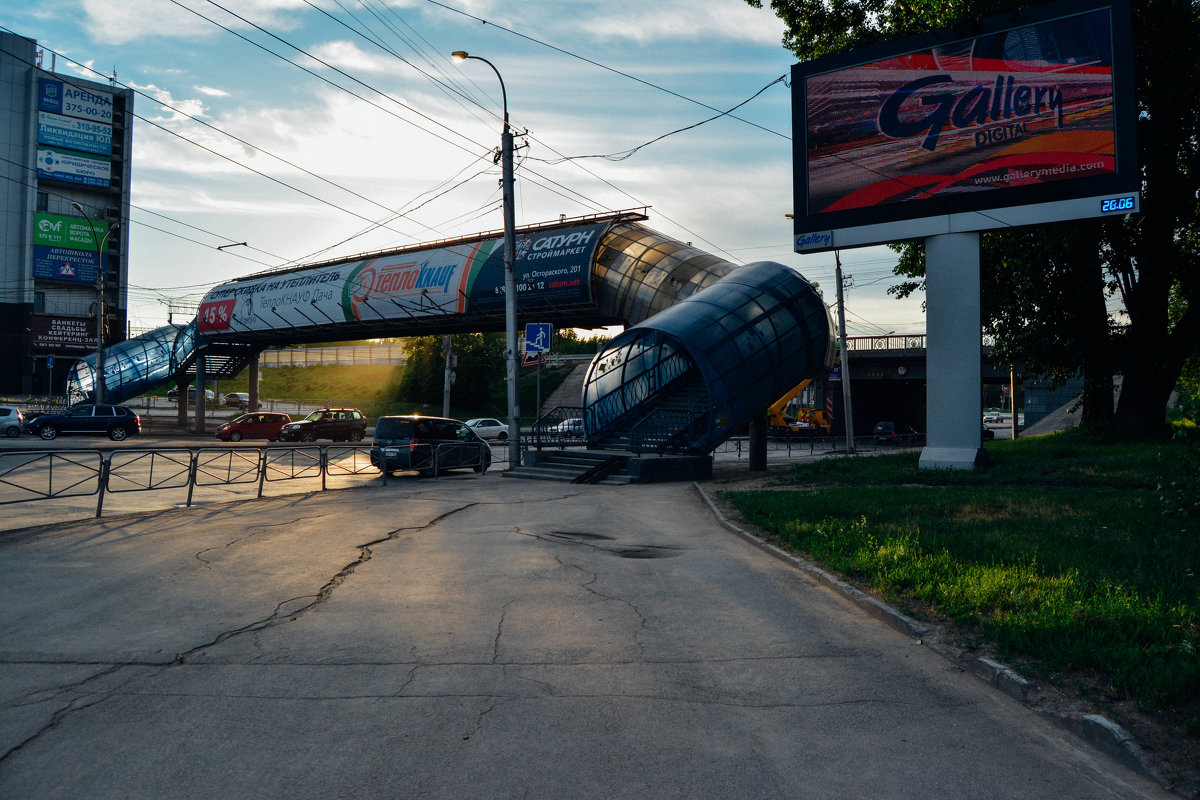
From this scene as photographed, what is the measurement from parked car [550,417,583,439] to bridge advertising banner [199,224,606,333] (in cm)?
560

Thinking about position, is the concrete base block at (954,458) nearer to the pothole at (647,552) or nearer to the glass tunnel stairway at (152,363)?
the pothole at (647,552)

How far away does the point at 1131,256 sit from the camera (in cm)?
2181

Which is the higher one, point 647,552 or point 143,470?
point 143,470

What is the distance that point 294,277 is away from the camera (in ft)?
149

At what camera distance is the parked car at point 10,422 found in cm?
3612

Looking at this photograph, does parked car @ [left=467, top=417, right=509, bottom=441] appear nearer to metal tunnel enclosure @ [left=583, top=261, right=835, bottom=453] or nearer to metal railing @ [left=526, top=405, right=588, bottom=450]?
metal railing @ [left=526, top=405, right=588, bottom=450]

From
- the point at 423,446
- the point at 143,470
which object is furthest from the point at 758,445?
the point at 143,470

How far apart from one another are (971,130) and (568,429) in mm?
15765

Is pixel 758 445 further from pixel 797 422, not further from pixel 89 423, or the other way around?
pixel 797 422

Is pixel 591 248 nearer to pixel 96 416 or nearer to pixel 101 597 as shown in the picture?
pixel 96 416

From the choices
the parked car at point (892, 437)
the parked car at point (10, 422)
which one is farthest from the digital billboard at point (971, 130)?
the parked car at point (10, 422)

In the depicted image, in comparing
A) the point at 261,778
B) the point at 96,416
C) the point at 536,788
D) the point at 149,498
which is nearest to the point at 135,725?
the point at 261,778

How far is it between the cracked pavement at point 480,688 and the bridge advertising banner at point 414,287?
2423cm

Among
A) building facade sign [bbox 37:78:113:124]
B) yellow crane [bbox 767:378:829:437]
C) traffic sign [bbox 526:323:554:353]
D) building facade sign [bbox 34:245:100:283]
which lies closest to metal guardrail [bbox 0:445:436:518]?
traffic sign [bbox 526:323:554:353]
